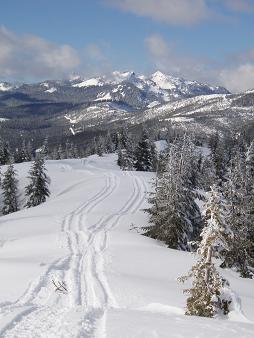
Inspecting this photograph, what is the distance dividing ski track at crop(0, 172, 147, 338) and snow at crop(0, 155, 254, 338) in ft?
0.10

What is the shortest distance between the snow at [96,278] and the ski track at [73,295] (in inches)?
1.2

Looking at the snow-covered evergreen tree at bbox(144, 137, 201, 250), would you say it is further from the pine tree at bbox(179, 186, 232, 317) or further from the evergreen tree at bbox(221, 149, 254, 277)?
the pine tree at bbox(179, 186, 232, 317)

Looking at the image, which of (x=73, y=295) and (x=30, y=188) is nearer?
(x=73, y=295)

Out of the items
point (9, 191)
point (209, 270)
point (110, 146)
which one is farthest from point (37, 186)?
point (110, 146)

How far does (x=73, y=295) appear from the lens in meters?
20.4

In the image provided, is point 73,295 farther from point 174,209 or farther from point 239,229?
point 174,209

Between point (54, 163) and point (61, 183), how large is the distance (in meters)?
23.8

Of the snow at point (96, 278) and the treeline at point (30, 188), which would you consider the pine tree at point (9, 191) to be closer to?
the treeline at point (30, 188)

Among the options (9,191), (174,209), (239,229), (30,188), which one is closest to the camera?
(239,229)

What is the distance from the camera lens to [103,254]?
99.2 ft

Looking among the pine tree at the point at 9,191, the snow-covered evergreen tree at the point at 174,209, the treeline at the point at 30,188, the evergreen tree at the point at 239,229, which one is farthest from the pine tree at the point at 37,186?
the evergreen tree at the point at 239,229

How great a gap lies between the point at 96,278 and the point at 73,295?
138 inches

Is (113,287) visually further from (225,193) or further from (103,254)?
(225,193)

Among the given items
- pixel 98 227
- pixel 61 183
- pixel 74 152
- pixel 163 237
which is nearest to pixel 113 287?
pixel 163 237
